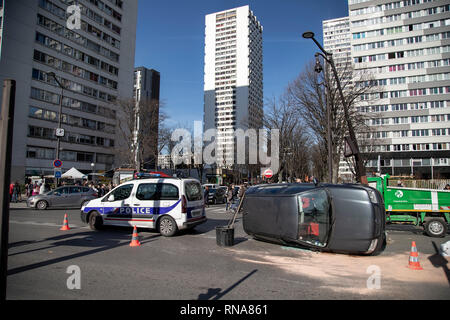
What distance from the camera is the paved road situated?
4.36 meters

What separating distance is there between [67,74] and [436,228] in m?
53.1

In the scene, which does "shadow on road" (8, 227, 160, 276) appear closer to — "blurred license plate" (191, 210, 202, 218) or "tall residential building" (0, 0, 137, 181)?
"blurred license plate" (191, 210, 202, 218)

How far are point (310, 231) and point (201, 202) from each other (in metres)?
4.33

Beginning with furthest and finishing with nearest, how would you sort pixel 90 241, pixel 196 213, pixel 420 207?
pixel 420 207 < pixel 196 213 < pixel 90 241

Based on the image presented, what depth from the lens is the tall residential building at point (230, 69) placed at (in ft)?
425

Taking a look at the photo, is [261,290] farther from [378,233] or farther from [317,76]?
[317,76]

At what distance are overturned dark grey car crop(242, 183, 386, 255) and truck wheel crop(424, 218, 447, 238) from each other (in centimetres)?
407

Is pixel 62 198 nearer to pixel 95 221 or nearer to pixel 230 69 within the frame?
pixel 95 221

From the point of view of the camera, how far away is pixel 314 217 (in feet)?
23.0

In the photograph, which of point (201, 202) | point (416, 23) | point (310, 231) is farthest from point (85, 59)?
Answer: point (416, 23)

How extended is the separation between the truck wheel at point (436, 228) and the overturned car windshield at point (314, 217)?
5.46m

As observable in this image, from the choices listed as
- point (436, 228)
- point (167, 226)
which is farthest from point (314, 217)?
point (436, 228)

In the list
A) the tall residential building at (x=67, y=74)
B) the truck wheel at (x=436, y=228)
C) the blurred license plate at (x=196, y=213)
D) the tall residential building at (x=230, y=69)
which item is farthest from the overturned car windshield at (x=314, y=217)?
the tall residential building at (x=230, y=69)
